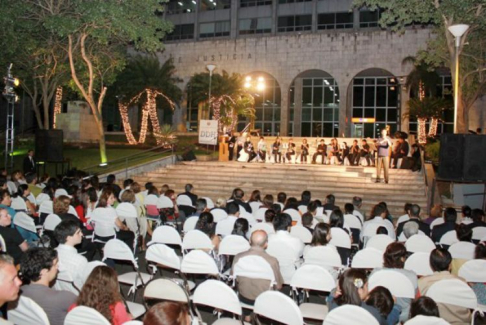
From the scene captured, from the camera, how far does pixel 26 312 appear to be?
3.57 metres

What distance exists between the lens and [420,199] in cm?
1582

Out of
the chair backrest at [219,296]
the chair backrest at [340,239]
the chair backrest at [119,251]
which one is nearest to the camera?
the chair backrest at [219,296]

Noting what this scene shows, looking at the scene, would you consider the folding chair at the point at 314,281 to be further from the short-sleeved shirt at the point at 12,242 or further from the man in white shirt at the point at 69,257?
the short-sleeved shirt at the point at 12,242

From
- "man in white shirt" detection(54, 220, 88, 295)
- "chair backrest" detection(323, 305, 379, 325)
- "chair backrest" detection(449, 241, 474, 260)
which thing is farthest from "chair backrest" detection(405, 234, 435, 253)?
"man in white shirt" detection(54, 220, 88, 295)

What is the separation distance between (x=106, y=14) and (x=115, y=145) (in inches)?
551

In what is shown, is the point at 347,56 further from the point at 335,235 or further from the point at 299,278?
the point at 299,278

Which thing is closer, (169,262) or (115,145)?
(169,262)

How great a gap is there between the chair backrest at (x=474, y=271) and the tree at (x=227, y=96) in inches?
1017

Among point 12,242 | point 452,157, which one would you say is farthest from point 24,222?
point 452,157

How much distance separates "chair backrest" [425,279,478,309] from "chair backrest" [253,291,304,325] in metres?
1.67

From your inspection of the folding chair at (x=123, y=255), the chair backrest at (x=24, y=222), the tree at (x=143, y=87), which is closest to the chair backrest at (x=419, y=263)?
the folding chair at (x=123, y=255)

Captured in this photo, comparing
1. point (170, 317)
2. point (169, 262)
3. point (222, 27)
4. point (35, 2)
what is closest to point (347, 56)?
point (222, 27)

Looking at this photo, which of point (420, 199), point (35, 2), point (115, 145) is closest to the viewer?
point (420, 199)

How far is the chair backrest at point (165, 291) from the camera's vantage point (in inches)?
165
